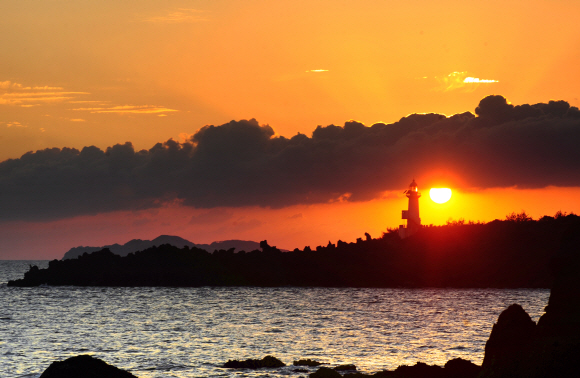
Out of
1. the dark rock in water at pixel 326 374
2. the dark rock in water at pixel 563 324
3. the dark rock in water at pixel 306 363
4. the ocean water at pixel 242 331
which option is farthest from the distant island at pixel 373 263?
the dark rock in water at pixel 563 324

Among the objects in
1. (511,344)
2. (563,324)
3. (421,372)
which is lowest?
(421,372)

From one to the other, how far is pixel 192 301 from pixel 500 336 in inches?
3224

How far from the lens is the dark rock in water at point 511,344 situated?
63.9 feet

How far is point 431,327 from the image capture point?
59.6 metres

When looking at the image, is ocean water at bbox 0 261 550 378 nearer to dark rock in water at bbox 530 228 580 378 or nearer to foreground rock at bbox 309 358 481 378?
foreground rock at bbox 309 358 481 378

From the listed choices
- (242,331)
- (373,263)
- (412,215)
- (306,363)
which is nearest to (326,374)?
(306,363)

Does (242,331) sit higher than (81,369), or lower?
lower

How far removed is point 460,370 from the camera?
87.1ft

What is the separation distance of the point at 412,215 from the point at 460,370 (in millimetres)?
98774

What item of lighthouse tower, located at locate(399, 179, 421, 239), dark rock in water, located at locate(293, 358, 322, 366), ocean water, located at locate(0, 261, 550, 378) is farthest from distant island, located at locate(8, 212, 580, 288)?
dark rock in water, located at locate(293, 358, 322, 366)

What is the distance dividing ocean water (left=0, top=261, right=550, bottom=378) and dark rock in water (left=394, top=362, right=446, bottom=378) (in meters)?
6.24

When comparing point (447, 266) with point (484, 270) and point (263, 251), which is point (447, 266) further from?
point (263, 251)

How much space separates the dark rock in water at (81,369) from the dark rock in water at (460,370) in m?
13.1

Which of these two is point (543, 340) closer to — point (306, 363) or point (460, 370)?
point (460, 370)
